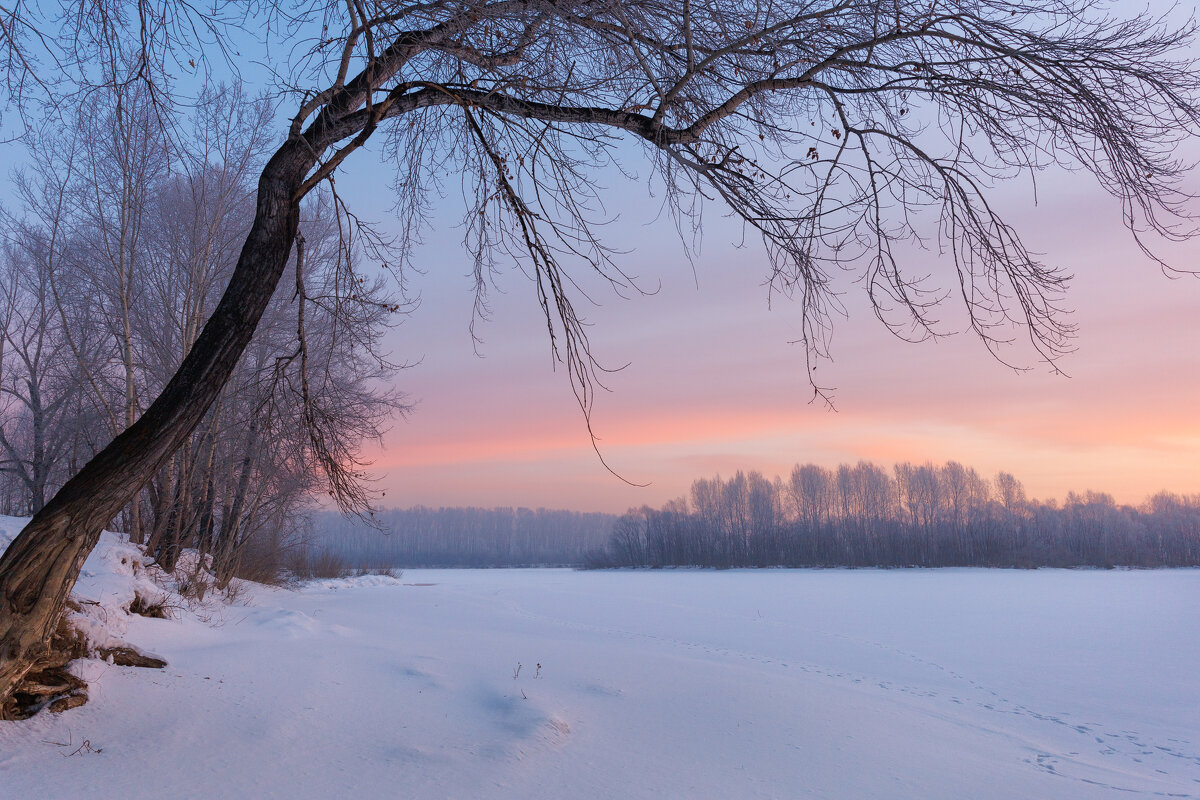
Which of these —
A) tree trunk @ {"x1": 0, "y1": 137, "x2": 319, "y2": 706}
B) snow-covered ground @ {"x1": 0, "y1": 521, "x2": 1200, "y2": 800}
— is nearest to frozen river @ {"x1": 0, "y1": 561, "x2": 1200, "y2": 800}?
snow-covered ground @ {"x1": 0, "y1": 521, "x2": 1200, "y2": 800}

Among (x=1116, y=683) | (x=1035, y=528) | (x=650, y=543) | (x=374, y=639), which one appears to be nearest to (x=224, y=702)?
(x=374, y=639)

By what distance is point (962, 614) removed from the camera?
14.7 meters

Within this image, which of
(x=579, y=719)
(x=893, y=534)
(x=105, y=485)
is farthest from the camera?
(x=893, y=534)

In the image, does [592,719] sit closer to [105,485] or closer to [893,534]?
[105,485]

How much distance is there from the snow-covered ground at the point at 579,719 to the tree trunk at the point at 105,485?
1.84 feet

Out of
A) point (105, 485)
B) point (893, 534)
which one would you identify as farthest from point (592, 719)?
point (893, 534)

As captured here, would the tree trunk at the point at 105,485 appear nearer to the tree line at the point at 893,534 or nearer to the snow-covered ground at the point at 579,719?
the snow-covered ground at the point at 579,719

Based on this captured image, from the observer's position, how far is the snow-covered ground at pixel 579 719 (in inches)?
127

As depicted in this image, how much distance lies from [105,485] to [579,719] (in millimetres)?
2876

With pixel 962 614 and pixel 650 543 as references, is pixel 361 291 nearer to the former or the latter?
pixel 962 614

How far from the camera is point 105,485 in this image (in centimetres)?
317

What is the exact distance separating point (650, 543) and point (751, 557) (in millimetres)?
8230

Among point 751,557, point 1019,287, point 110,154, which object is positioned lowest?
point 751,557

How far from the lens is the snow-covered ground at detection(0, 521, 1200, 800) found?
10.5ft
